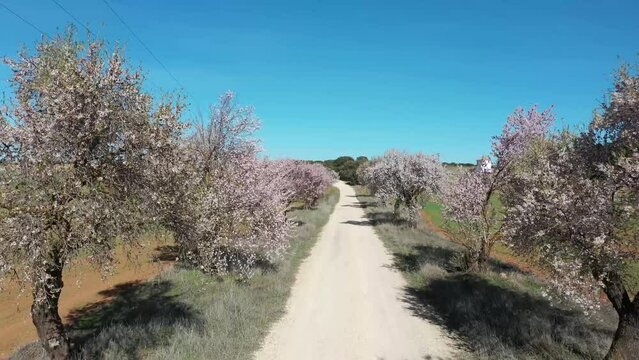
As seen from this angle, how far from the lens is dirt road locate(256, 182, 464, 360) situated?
14.3 metres

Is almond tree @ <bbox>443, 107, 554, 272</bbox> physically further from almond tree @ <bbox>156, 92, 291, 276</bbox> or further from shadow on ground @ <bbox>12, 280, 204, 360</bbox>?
shadow on ground @ <bbox>12, 280, 204, 360</bbox>

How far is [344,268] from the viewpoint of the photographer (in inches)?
1064

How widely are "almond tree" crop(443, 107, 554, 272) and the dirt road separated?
4492 millimetres

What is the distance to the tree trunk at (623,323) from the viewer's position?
37.9 ft

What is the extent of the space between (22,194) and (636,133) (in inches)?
532

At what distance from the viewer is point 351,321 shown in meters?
17.3

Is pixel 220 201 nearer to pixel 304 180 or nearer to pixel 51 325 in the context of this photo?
pixel 51 325

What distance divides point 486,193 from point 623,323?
11.7 metres

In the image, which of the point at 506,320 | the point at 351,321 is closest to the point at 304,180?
the point at 351,321

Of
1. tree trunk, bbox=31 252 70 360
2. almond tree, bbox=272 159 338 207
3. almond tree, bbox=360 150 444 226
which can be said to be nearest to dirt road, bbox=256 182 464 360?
tree trunk, bbox=31 252 70 360

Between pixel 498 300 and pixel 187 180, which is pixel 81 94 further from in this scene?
pixel 498 300

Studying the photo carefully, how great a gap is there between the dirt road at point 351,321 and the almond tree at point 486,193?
4.49 m

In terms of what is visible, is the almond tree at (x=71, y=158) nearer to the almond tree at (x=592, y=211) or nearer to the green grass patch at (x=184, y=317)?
the green grass patch at (x=184, y=317)

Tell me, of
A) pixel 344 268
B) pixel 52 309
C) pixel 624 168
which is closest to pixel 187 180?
pixel 52 309
